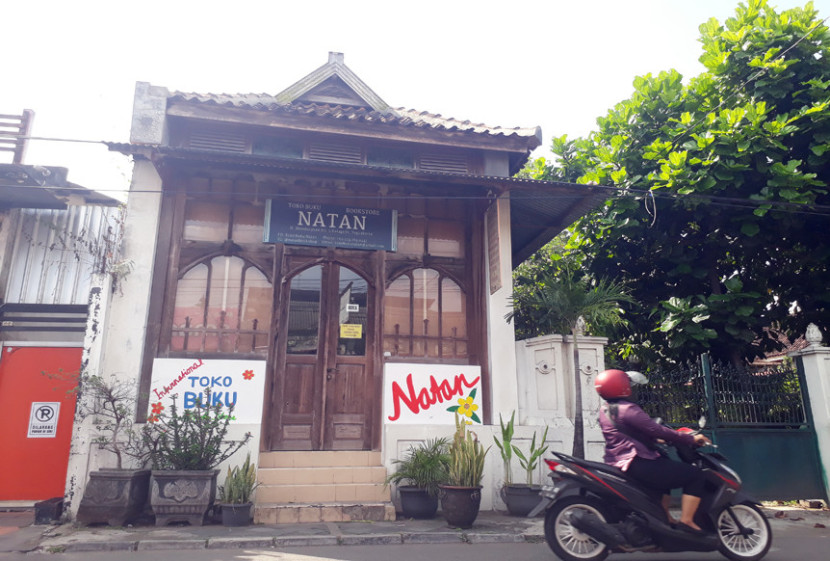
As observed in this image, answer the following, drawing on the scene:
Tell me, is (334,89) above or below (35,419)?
above

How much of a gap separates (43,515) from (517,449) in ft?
18.8

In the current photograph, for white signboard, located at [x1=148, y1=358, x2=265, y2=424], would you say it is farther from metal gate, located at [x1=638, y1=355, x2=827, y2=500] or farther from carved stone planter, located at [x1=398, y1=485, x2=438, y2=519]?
metal gate, located at [x1=638, y1=355, x2=827, y2=500]

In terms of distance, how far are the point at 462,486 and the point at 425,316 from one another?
2851mm

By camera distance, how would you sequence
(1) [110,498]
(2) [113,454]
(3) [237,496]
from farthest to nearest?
(2) [113,454] < (3) [237,496] < (1) [110,498]

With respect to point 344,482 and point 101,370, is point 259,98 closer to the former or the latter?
point 101,370

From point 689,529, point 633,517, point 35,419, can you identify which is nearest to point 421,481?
point 633,517

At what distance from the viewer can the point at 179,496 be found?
20.9 ft

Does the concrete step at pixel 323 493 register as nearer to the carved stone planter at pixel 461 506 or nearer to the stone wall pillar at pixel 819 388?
the carved stone planter at pixel 461 506

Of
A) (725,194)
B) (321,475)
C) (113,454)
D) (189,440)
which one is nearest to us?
(189,440)

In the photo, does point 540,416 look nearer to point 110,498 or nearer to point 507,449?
point 507,449

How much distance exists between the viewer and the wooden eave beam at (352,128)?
8273 mm

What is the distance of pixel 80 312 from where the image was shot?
8.54 metres

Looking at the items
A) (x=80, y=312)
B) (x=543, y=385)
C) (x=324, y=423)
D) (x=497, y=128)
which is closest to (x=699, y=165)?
(x=497, y=128)

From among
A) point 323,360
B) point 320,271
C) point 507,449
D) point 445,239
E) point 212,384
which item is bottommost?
point 507,449
